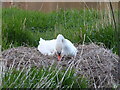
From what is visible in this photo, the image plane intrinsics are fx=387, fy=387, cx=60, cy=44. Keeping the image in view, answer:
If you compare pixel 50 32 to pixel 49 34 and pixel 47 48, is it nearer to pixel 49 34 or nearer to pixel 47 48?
pixel 49 34

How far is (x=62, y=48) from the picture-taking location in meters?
4.07

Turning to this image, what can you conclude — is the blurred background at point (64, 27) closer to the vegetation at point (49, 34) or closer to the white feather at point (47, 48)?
the vegetation at point (49, 34)

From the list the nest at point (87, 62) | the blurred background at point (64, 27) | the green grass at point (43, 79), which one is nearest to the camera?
the green grass at point (43, 79)

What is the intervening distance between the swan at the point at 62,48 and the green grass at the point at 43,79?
0.61 meters

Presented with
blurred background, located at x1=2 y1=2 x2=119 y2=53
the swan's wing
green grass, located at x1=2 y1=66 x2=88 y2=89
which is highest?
blurred background, located at x1=2 y1=2 x2=119 y2=53

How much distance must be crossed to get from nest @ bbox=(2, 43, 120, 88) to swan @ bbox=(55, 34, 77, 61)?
0.05m

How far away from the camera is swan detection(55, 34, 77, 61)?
3.99m

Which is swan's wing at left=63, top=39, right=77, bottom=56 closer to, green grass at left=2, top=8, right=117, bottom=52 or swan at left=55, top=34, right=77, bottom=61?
swan at left=55, top=34, right=77, bottom=61

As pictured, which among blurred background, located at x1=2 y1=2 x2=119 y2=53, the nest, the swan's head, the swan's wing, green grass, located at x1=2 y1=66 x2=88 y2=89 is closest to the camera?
green grass, located at x1=2 y1=66 x2=88 y2=89

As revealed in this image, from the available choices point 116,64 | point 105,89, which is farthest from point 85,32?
point 105,89

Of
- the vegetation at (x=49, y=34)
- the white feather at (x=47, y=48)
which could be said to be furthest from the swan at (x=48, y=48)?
the vegetation at (x=49, y=34)

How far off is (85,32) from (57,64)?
5.02 ft

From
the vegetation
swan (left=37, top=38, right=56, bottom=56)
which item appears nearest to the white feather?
swan (left=37, top=38, right=56, bottom=56)

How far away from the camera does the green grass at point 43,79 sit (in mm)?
3008
